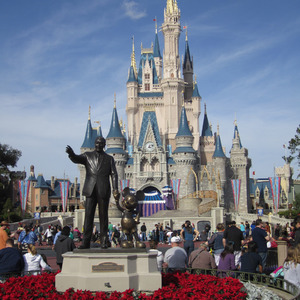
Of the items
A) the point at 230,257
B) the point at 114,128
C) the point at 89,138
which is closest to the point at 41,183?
the point at 89,138

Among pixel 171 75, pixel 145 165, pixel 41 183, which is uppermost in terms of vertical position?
pixel 171 75

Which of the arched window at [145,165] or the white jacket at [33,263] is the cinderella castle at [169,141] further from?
the white jacket at [33,263]

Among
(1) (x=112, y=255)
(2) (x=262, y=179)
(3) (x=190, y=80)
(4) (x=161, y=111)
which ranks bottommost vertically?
(1) (x=112, y=255)

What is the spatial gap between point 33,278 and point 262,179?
3035 inches

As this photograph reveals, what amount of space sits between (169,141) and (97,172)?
159 ft

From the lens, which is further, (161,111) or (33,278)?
(161,111)

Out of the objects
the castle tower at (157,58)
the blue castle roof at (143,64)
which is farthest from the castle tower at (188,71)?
the blue castle roof at (143,64)

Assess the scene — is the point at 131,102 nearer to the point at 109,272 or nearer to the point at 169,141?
the point at 169,141

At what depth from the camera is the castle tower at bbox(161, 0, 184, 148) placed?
5622cm

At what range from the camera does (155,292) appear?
6.04 metres

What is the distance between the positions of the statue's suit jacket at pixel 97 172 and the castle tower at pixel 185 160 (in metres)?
41.0

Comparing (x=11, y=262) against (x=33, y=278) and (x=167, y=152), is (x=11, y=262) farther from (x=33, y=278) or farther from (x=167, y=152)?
(x=167, y=152)

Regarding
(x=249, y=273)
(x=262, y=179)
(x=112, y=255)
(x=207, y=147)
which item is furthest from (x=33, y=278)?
(x=262, y=179)

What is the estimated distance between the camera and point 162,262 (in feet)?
26.7
